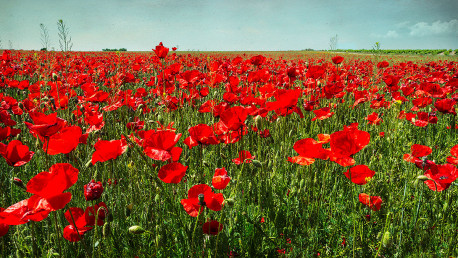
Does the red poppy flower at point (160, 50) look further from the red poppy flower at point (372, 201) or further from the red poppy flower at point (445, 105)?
the red poppy flower at point (445, 105)

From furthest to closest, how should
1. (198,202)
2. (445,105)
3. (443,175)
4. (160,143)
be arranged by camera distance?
(445,105) < (443,175) < (160,143) < (198,202)

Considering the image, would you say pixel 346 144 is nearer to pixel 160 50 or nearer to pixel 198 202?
pixel 198 202

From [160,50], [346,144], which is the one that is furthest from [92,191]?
[160,50]

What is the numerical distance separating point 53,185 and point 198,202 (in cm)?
56

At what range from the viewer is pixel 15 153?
1440 millimetres

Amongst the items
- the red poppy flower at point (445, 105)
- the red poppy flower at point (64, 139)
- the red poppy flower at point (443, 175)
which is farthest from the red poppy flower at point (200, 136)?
the red poppy flower at point (445, 105)

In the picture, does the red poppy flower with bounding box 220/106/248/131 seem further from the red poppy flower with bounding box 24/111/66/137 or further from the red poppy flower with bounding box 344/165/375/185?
the red poppy flower with bounding box 24/111/66/137

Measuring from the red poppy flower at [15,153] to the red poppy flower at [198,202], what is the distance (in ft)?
3.01

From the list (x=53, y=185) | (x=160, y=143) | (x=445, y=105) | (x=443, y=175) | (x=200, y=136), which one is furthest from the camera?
(x=445, y=105)

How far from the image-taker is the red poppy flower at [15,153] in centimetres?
141

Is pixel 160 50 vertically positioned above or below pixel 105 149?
above

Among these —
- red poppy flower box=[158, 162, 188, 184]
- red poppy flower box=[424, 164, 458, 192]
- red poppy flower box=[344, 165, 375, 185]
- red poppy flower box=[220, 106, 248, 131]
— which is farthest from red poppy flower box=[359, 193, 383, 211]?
red poppy flower box=[158, 162, 188, 184]

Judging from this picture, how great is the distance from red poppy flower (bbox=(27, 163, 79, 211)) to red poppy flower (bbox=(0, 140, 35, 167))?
58 cm

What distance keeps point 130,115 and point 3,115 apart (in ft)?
4.57
